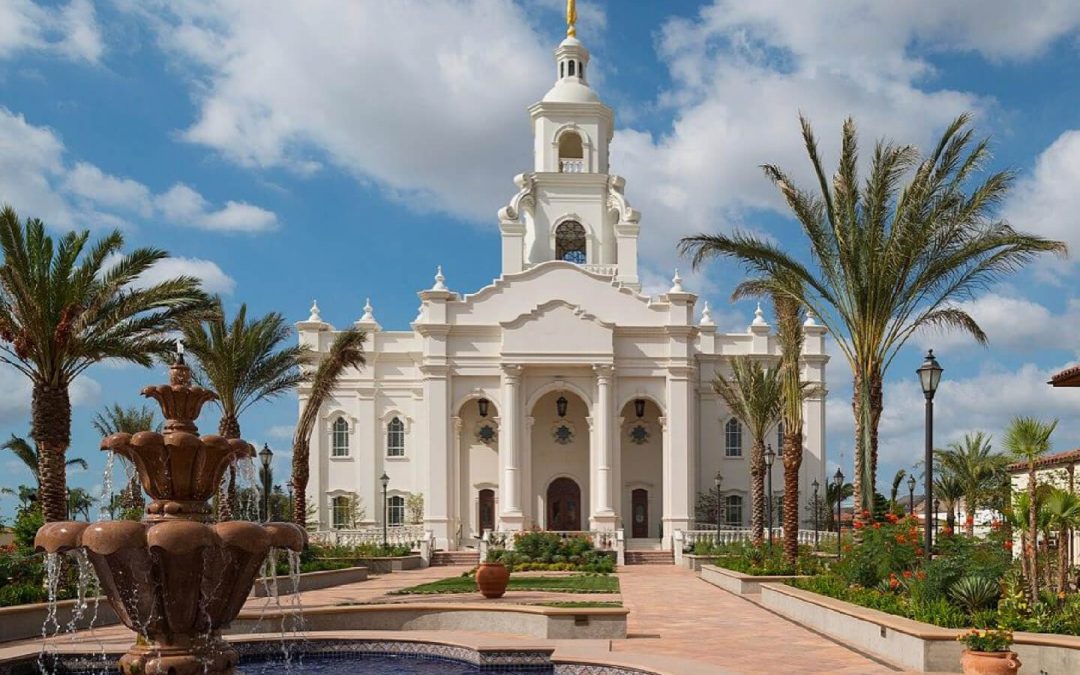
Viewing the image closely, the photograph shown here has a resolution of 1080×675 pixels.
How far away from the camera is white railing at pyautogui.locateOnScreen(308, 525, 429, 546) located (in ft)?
136

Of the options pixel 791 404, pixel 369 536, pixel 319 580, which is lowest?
pixel 369 536

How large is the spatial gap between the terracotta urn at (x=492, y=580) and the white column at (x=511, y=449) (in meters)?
21.2

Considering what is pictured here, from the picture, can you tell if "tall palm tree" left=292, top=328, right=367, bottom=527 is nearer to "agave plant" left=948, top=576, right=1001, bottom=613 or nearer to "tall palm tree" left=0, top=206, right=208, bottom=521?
"tall palm tree" left=0, top=206, right=208, bottom=521

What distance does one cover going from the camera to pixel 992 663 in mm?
10656

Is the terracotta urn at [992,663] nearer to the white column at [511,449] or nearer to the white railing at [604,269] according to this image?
the white column at [511,449]

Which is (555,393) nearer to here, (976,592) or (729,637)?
(729,637)

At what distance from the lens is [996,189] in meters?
19.5

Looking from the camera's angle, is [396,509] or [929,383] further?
[396,509]

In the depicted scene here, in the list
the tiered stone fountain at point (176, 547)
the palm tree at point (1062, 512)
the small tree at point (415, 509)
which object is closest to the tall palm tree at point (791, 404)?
the palm tree at point (1062, 512)

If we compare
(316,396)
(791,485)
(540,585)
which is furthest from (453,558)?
(791,485)

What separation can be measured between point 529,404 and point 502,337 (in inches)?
117

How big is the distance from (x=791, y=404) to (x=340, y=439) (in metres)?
26.6

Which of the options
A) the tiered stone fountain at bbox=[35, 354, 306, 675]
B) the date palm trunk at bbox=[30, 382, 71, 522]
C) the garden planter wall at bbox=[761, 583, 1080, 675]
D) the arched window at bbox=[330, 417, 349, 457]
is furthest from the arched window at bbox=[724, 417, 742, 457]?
the tiered stone fountain at bbox=[35, 354, 306, 675]

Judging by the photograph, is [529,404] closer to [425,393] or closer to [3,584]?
[425,393]
